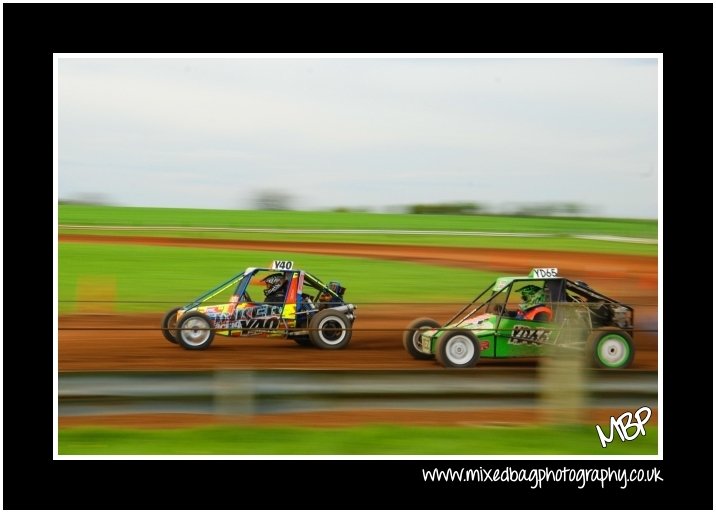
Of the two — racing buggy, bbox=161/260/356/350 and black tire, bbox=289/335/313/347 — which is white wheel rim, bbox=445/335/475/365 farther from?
black tire, bbox=289/335/313/347

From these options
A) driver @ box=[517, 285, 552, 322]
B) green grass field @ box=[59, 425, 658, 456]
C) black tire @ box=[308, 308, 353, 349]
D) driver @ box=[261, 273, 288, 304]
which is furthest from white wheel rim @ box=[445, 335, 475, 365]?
green grass field @ box=[59, 425, 658, 456]

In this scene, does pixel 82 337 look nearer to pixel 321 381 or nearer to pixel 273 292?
pixel 273 292

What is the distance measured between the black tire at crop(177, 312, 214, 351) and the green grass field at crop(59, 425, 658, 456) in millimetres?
4665

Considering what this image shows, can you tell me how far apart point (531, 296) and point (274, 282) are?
3660 mm

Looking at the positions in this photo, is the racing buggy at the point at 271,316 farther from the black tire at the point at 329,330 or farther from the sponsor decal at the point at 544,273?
the sponsor decal at the point at 544,273

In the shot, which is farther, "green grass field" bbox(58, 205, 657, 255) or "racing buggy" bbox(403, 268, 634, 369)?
"green grass field" bbox(58, 205, 657, 255)

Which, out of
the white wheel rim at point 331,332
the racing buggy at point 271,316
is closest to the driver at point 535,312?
the racing buggy at point 271,316

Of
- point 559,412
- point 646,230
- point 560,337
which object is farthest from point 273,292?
point 646,230

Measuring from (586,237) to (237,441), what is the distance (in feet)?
60.9

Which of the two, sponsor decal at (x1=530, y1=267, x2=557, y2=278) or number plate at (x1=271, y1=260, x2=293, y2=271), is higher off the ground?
number plate at (x1=271, y1=260, x2=293, y2=271)

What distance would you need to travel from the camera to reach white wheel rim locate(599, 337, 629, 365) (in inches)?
406

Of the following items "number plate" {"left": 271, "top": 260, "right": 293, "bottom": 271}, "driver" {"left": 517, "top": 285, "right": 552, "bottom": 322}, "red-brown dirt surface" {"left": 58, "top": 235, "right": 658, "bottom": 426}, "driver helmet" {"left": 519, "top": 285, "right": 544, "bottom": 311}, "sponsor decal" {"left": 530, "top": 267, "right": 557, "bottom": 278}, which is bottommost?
"red-brown dirt surface" {"left": 58, "top": 235, "right": 658, "bottom": 426}

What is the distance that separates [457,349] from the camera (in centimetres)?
1030

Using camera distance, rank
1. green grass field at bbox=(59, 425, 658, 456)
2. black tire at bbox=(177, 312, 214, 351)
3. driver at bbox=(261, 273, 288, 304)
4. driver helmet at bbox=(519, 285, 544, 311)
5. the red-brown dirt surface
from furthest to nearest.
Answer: driver at bbox=(261, 273, 288, 304)
black tire at bbox=(177, 312, 214, 351)
driver helmet at bbox=(519, 285, 544, 311)
the red-brown dirt surface
green grass field at bbox=(59, 425, 658, 456)
